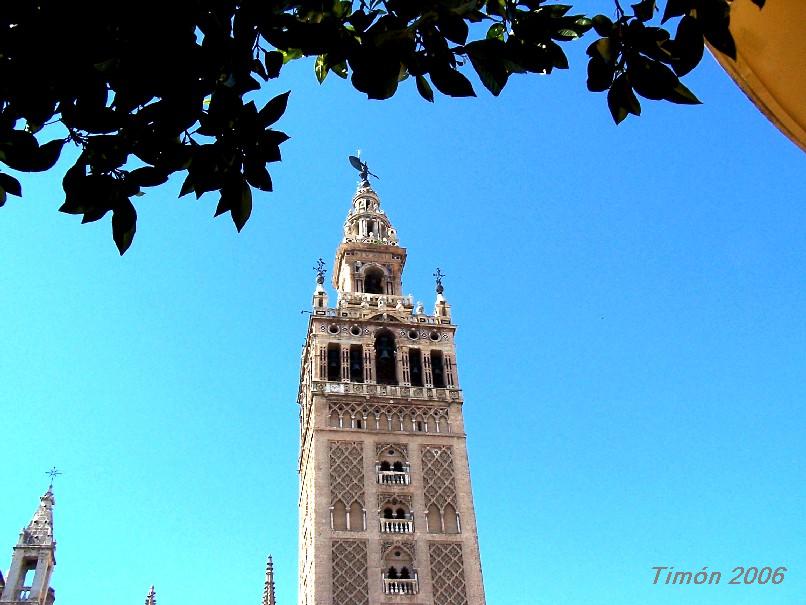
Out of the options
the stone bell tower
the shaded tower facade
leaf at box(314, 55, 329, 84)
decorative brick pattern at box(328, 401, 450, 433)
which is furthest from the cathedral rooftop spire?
leaf at box(314, 55, 329, 84)

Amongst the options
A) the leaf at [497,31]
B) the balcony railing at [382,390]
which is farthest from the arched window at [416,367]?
the leaf at [497,31]

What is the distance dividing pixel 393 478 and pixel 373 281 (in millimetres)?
10259

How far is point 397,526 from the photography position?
31.3m

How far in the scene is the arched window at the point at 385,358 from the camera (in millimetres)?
35500

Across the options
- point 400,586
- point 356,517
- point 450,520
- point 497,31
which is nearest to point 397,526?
point 356,517

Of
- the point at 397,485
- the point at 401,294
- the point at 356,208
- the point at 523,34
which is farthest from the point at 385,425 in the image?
the point at 523,34

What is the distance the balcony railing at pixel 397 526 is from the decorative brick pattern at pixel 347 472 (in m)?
1.08

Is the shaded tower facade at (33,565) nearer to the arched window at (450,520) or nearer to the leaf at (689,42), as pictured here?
the arched window at (450,520)

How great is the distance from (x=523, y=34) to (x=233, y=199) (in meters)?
1.22

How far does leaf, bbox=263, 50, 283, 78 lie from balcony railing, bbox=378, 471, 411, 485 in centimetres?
2983

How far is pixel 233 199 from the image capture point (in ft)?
10.2

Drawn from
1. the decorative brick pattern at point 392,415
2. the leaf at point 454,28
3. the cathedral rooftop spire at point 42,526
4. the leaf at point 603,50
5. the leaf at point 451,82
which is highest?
the decorative brick pattern at point 392,415

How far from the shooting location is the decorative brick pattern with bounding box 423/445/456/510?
1266 inches

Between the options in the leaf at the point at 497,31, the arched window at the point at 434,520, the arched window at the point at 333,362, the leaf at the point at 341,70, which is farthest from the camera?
the arched window at the point at 333,362
